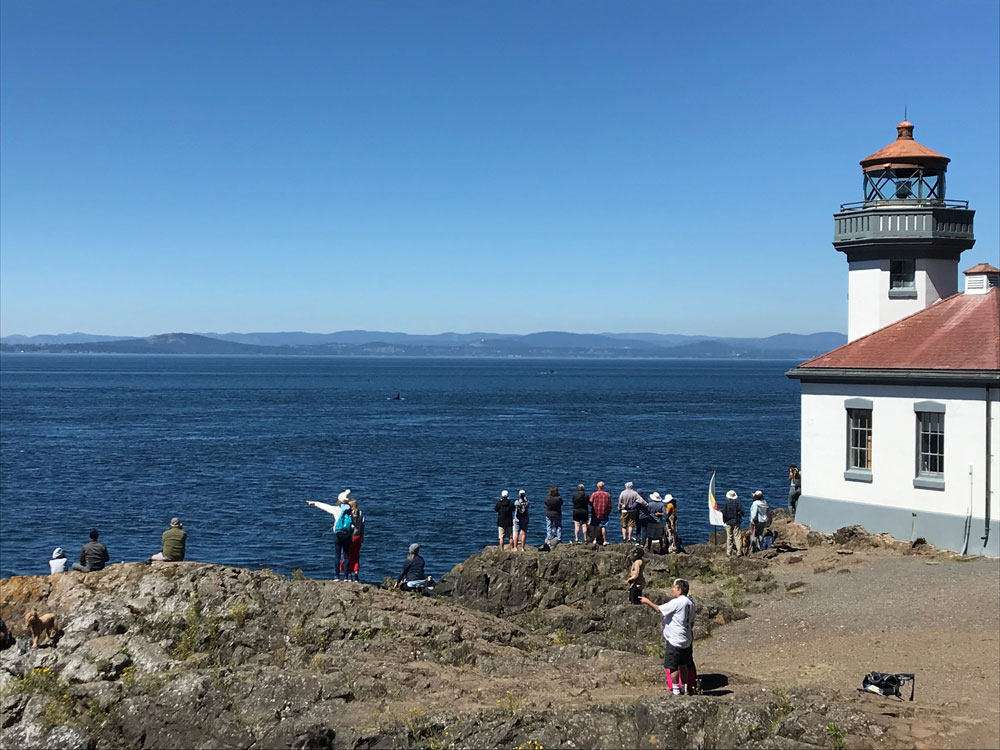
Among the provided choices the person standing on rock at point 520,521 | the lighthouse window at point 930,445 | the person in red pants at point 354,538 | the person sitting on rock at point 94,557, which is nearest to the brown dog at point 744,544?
the lighthouse window at point 930,445

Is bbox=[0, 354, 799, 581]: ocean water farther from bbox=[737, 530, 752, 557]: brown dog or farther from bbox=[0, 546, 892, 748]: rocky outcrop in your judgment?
bbox=[0, 546, 892, 748]: rocky outcrop

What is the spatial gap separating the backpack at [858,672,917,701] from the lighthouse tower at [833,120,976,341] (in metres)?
19.2

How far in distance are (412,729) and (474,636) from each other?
163 inches

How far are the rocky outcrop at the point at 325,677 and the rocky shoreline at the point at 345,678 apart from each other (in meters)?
0.03

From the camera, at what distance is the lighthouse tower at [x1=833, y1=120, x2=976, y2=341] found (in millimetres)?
31609

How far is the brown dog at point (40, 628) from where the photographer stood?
52.7 feet

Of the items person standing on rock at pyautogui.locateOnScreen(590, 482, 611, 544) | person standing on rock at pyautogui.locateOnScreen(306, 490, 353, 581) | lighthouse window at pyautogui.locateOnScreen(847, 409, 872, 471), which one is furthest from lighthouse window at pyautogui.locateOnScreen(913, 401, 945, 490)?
person standing on rock at pyautogui.locateOnScreen(306, 490, 353, 581)

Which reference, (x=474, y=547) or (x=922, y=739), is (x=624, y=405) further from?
(x=922, y=739)

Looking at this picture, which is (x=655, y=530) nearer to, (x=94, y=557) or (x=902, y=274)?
(x=902, y=274)

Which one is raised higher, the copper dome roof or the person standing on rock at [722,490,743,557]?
the copper dome roof

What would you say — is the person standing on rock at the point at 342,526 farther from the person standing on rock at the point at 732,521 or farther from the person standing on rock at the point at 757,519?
the person standing on rock at the point at 757,519

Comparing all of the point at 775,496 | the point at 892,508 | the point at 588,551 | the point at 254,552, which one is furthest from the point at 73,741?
the point at 775,496

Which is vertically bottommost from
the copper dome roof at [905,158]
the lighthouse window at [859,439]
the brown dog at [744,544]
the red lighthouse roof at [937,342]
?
the brown dog at [744,544]

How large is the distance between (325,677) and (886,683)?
302 inches
